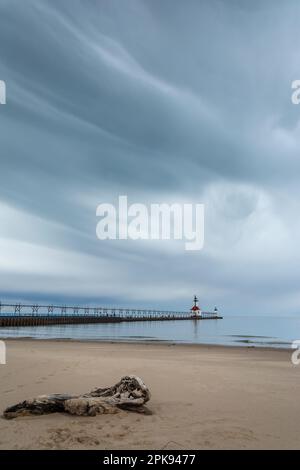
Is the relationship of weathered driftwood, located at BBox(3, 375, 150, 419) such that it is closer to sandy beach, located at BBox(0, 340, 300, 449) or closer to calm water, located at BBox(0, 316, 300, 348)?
sandy beach, located at BBox(0, 340, 300, 449)

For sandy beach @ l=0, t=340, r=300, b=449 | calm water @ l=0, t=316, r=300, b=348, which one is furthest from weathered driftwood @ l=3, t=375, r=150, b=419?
calm water @ l=0, t=316, r=300, b=348

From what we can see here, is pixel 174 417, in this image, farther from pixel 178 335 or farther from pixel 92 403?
pixel 178 335

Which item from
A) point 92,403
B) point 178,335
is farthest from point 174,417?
point 178,335

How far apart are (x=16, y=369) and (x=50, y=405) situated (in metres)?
6.98

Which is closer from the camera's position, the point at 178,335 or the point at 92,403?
the point at 92,403

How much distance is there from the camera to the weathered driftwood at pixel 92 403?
275 inches

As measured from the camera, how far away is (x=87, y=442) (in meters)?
5.61

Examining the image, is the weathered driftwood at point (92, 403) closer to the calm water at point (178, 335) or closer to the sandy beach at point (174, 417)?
the sandy beach at point (174, 417)

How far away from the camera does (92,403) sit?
23.3ft

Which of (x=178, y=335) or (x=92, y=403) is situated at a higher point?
(x=92, y=403)

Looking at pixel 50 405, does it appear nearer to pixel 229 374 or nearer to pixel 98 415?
pixel 98 415
